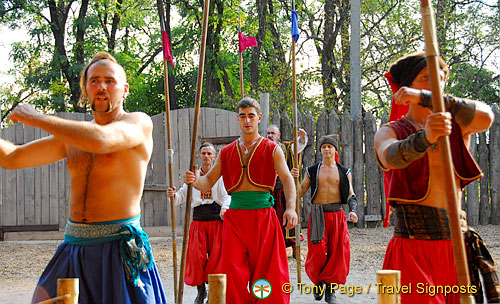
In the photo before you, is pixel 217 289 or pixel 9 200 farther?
pixel 9 200

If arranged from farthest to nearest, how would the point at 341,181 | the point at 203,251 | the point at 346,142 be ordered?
1. the point at 346,142
2. the point at 341,181
3. the point at 203,251

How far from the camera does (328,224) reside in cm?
693

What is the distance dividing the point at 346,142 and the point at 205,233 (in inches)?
212

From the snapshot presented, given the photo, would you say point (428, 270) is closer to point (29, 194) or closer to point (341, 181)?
point (341, 181)

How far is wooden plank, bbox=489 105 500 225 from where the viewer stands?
11.1m

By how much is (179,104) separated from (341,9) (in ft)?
20.5

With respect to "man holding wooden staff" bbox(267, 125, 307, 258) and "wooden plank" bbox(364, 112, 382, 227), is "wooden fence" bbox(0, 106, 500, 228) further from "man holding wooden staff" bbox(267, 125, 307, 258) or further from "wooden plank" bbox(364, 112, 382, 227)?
"man holding wooden staff" bbox(267, 125, 307, 258)

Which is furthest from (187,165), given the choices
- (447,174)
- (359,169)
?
(447,174)

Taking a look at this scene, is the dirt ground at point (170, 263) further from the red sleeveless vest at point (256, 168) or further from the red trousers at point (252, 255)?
the red sleeveless vest at point (256, 168)

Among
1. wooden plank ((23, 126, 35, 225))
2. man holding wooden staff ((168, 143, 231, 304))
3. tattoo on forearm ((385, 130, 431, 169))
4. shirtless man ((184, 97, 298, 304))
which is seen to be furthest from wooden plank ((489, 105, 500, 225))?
tattoo on forearm ((385, 130, 431, 169))

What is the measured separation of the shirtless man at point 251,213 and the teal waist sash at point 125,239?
1925mm

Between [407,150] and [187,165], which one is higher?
[187,165]

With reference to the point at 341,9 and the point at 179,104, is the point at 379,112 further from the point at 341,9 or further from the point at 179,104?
the point at 179,104

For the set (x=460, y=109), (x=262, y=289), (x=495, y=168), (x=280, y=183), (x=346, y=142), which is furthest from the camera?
(x=346, y=142)
